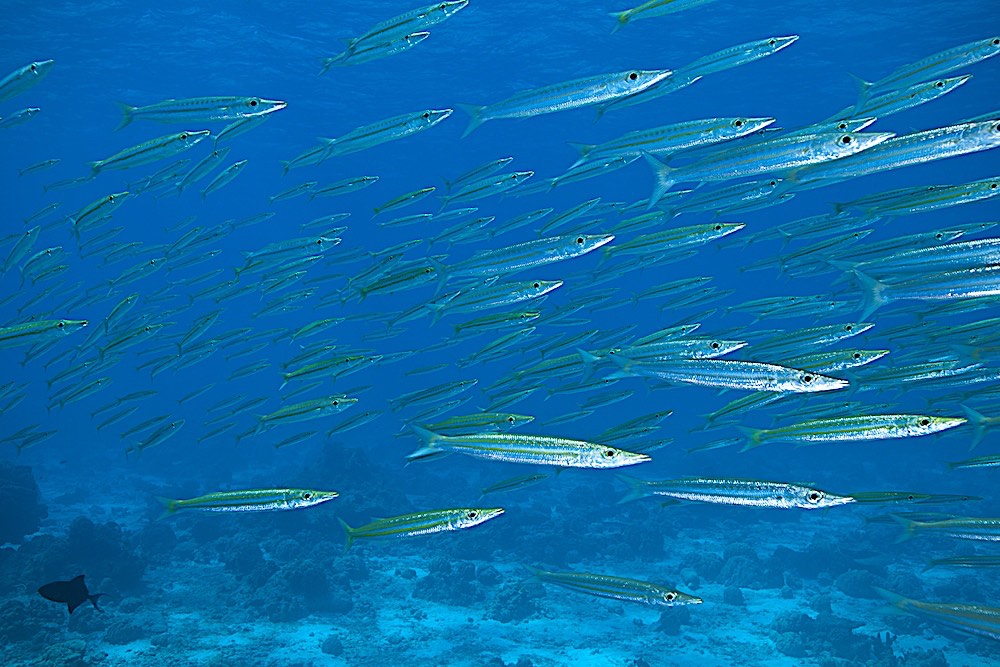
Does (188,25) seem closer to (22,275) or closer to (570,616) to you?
(22,275)

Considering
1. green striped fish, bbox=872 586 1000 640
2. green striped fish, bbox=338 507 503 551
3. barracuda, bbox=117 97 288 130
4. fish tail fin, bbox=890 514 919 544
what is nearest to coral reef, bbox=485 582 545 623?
fish tail fin, bbox=890 514 919 544

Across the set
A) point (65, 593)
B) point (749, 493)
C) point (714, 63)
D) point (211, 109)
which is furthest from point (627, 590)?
point (211, 109)

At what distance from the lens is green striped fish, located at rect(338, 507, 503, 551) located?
15.2 feet

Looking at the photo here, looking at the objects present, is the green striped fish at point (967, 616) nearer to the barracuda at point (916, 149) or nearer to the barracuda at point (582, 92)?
the barracuda at point (916, 149)

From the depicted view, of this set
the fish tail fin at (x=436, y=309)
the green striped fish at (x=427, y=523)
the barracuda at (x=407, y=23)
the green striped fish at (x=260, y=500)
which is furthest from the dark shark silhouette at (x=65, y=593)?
the barracuda at (x=407, y=23)

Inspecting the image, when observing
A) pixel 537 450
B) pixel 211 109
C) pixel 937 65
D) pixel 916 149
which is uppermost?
pixel 211 109

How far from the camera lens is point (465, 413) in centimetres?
1231

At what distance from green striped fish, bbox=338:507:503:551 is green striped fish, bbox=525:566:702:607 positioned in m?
1.37

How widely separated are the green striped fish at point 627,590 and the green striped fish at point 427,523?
1365 mm

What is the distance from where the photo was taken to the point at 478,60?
31250mm

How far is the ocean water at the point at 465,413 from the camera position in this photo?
28.5ft

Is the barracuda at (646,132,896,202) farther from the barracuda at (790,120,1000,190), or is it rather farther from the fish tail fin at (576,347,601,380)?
the fish tail fin at (576,347,601,380)

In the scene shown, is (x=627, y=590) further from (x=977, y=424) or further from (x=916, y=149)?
(x=916, y=149)

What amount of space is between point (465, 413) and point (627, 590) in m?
7.34
